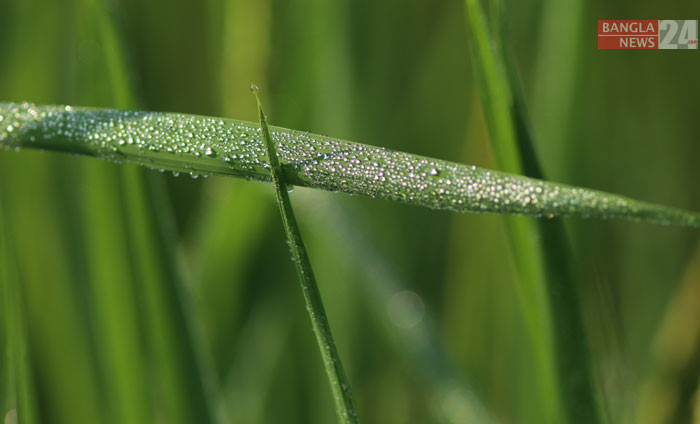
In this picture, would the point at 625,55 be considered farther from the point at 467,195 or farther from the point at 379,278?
the point at 467,195

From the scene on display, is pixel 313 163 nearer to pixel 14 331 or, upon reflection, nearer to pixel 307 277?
pixel 307 277

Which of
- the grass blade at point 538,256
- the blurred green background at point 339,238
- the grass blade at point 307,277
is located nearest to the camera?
the grass blade at point 307,277

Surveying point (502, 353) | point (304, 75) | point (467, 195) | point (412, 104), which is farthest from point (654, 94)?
point (467, 195)

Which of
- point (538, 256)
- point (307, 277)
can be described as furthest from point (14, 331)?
point (538, 256)

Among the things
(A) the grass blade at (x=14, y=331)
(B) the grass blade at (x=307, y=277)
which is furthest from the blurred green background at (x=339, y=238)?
(B) the grass blade at (x=307, y=277)

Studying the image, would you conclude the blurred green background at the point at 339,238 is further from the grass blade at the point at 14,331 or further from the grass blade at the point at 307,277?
the grass blade at the point at 307,277

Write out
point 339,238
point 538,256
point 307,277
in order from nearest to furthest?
1. point 307,277
2. point 538,256
3. point 339,238
